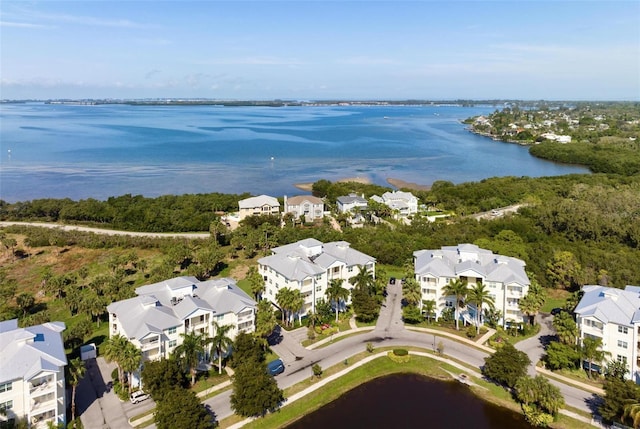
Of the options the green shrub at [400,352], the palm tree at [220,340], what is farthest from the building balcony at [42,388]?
the green shrub at [400,352]

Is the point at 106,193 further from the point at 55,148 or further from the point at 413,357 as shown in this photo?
the point at 413,357

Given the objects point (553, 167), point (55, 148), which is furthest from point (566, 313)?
point (55, 148)

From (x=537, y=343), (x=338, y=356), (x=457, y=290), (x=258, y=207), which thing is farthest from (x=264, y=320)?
(x=258, y=207)

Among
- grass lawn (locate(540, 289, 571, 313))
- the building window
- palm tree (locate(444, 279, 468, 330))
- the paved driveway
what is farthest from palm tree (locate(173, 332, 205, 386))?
grass lawn (locate(540, 289, 571, 313))

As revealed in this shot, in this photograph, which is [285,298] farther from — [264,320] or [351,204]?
[351,204]

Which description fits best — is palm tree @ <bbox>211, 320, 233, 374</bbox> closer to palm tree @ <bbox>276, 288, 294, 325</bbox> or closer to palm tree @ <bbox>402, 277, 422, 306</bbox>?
palm tree @ <bbox>276, 288, 294, 325</bbox>

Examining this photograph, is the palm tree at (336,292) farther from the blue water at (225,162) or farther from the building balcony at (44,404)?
the blue water at (225,162)
